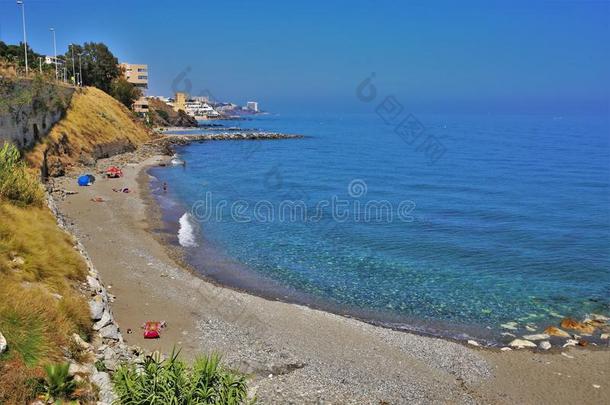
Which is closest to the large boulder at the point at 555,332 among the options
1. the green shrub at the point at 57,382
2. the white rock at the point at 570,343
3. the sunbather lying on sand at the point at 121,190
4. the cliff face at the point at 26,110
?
the white rock at the point at 570,343

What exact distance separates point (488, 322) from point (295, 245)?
1292cm

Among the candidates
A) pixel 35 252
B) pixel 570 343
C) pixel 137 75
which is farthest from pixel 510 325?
pixel 137 75

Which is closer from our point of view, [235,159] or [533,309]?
[533,309]

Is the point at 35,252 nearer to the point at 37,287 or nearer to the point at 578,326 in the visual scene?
the point at 37,287

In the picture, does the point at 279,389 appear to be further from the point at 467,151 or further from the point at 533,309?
the point at 467,151

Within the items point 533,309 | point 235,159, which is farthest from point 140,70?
point 533,309

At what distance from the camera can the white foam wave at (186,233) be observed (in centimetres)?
2828

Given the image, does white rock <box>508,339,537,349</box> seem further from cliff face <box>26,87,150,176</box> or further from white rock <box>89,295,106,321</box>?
cliff face <box>26,87,150,176</box>

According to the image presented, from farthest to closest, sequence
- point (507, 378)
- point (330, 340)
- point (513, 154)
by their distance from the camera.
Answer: point (513, 154)
point (330, 340)
point (507, 378)

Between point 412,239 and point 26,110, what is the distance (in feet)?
103

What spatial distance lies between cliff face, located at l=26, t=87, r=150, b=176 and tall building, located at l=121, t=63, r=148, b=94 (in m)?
69.3

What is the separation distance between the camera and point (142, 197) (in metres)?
40.1

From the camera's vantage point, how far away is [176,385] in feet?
25.9

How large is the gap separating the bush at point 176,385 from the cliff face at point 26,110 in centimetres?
3062
